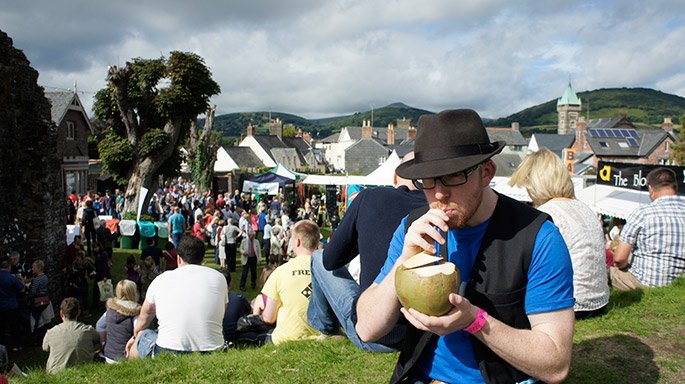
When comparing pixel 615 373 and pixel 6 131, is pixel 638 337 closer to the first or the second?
pixel 615 373

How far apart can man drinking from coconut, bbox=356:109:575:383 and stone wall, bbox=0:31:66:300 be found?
442 inches

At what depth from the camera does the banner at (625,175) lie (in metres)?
14.4

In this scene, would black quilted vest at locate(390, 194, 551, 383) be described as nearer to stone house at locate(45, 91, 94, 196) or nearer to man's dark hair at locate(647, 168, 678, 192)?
man's dark hair at locate(647, 168, 678, 192)

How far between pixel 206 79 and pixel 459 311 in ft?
81.8

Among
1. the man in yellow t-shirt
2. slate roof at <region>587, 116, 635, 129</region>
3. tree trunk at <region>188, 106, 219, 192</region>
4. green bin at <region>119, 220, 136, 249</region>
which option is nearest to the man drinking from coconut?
the man in yellow t-shirt

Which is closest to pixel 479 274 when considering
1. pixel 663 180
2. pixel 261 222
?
pixel 663 180

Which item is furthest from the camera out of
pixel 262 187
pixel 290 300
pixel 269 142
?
pixel 269 142

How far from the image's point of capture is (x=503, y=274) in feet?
7.11

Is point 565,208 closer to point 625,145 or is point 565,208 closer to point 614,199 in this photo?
point 614,199

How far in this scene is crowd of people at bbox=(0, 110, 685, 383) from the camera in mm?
2115

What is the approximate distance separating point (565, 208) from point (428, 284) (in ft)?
9.59

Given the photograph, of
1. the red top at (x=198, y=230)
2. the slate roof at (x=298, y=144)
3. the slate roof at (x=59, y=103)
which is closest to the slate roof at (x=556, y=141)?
the slate roof at (x=298, y=144)

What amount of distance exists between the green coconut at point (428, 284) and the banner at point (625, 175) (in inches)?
543

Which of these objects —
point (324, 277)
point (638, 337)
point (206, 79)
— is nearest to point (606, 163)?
point (638, 337)
